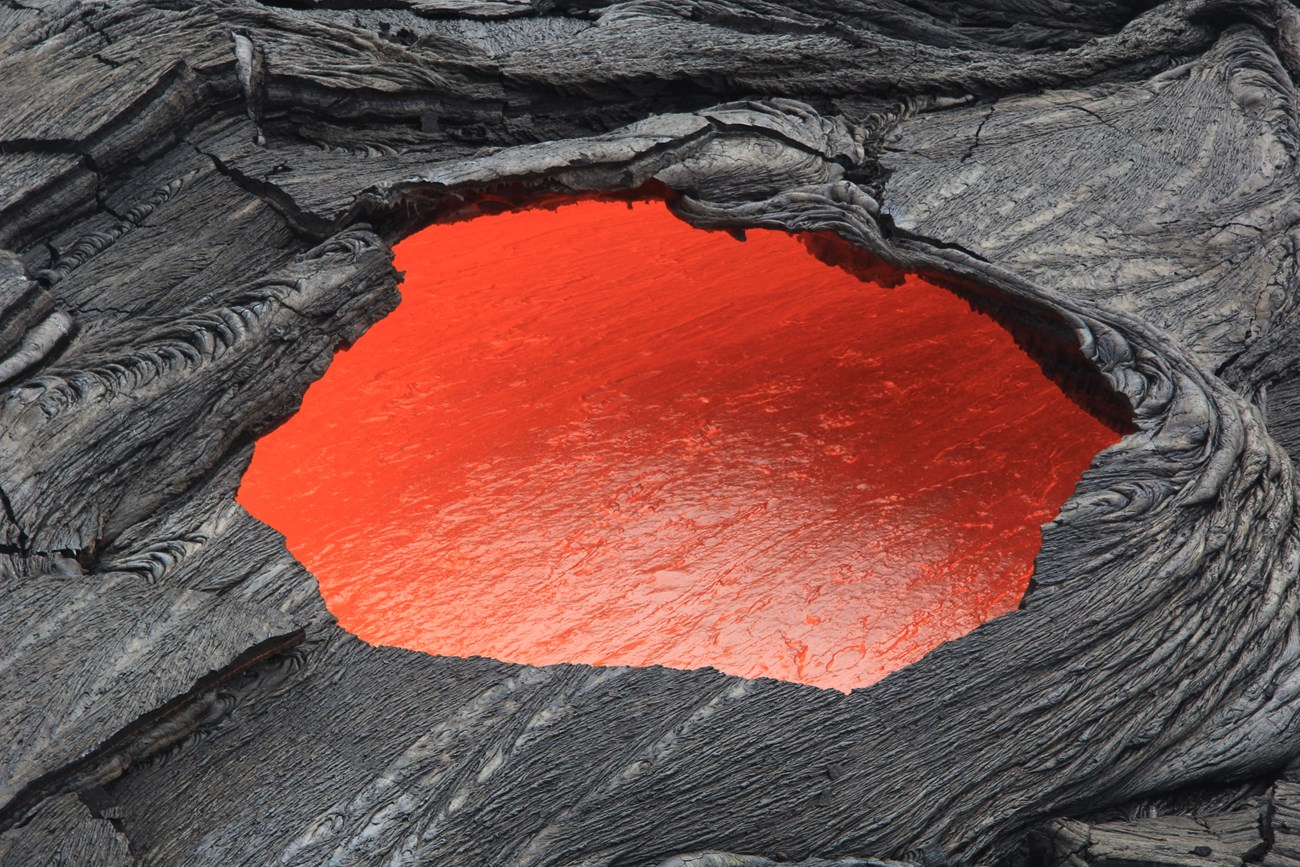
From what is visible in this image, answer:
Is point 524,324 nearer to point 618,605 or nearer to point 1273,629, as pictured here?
point 618,605

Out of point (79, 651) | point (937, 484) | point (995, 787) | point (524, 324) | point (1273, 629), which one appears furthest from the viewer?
point (524, 324)

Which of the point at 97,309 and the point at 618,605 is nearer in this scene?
the point at 97,309

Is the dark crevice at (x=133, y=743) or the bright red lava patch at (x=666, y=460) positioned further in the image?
the bright red lava patch at (x=666, y=460)

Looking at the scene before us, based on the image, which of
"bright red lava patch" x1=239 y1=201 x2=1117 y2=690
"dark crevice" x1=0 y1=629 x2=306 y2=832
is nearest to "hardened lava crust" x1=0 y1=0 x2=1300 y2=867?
"dark crevice" x1=0 y1=629 x2=306 y2=832

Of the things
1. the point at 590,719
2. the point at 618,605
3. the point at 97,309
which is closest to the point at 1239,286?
the point at 618,605

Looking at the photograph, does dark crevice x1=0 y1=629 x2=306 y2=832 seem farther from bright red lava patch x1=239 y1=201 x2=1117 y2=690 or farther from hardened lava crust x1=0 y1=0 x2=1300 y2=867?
bright red lava patch x1=239 y1=201 x2=1117 y2=690

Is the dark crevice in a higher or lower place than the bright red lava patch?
lower

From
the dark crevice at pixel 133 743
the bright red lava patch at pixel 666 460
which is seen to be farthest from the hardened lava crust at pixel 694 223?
the bright red lava patch at pixel 666 460

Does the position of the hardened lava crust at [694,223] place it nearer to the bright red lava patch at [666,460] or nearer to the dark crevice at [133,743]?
the dark crevice at [133,743]

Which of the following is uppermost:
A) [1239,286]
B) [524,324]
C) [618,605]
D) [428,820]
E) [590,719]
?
[524,324]
